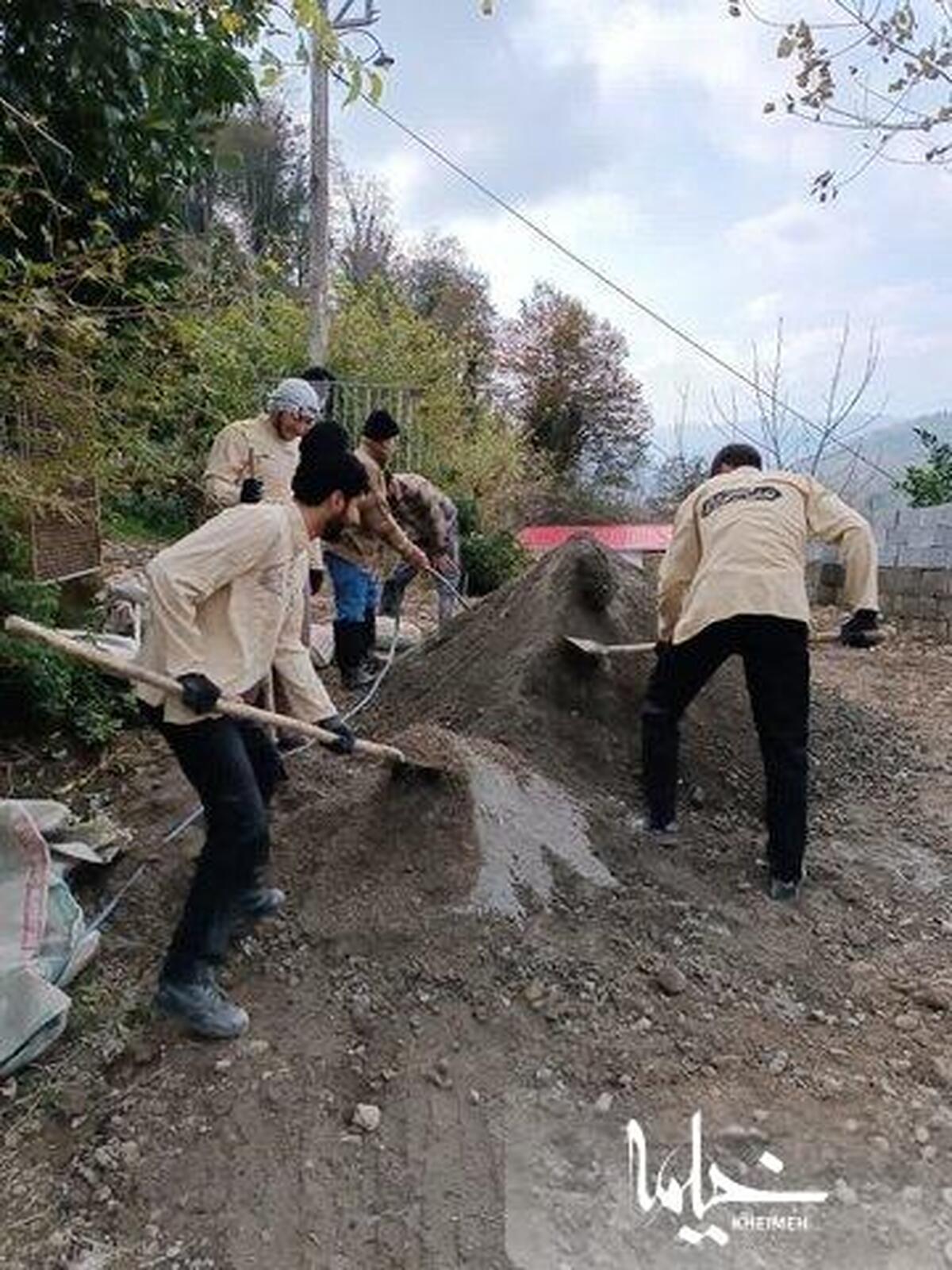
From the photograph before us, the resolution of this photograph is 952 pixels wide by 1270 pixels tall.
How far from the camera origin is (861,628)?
3.24 m

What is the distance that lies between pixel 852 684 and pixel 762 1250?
419 cm

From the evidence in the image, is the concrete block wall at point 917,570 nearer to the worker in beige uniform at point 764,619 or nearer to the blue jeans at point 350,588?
the blue jeans at point 350,588

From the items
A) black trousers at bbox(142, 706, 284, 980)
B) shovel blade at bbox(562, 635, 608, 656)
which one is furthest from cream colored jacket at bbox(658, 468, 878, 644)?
black trousers at bbox(142, 706, 284, 980)

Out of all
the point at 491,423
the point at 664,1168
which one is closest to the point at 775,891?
the point at 664,1168

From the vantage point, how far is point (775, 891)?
3.14 m

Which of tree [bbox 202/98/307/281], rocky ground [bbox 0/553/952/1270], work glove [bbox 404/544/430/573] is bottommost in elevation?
rocky ground [bbox 0/553/952/1270]

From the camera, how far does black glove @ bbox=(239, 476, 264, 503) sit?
3.59 m

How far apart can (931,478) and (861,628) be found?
6311 millimetres

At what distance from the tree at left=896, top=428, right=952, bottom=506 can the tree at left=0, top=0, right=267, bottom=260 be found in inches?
264

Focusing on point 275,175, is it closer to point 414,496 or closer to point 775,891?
point 414,496

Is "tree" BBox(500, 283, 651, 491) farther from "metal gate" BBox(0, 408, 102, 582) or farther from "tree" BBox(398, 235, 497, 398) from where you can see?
"metal gate" BBox(0, 408, 102, 582)

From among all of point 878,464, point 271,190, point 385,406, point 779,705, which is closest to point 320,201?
point 385,406

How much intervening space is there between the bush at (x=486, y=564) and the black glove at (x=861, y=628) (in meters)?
6.04

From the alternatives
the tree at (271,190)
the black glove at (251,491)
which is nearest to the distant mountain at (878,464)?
the black glove at (251,491)
